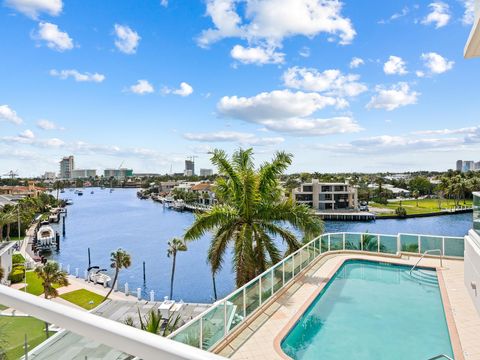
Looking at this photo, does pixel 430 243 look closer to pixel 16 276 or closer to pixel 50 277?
pixel 50 277

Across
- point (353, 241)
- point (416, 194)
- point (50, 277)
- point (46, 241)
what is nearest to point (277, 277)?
point (353, 241)

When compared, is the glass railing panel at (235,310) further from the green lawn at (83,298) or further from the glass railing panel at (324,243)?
the green lawn at (83,298)

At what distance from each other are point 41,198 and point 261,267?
94.5 meters

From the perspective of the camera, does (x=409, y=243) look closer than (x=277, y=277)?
No

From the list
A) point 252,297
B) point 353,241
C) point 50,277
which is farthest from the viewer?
point 50,277

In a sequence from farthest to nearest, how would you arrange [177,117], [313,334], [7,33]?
[177,117], [7,33], [313,334]

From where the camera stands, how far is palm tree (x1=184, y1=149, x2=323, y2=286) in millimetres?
11586

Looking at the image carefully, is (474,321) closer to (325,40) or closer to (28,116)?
(325,40)

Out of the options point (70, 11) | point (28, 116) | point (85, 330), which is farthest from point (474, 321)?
point (28, 116)

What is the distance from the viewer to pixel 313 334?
26.8 ft

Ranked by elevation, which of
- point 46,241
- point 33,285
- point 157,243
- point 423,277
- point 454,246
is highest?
point 454,246

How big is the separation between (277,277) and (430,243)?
8139 mm

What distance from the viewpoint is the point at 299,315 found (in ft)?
28.1

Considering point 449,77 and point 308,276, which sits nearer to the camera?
point 308,276
